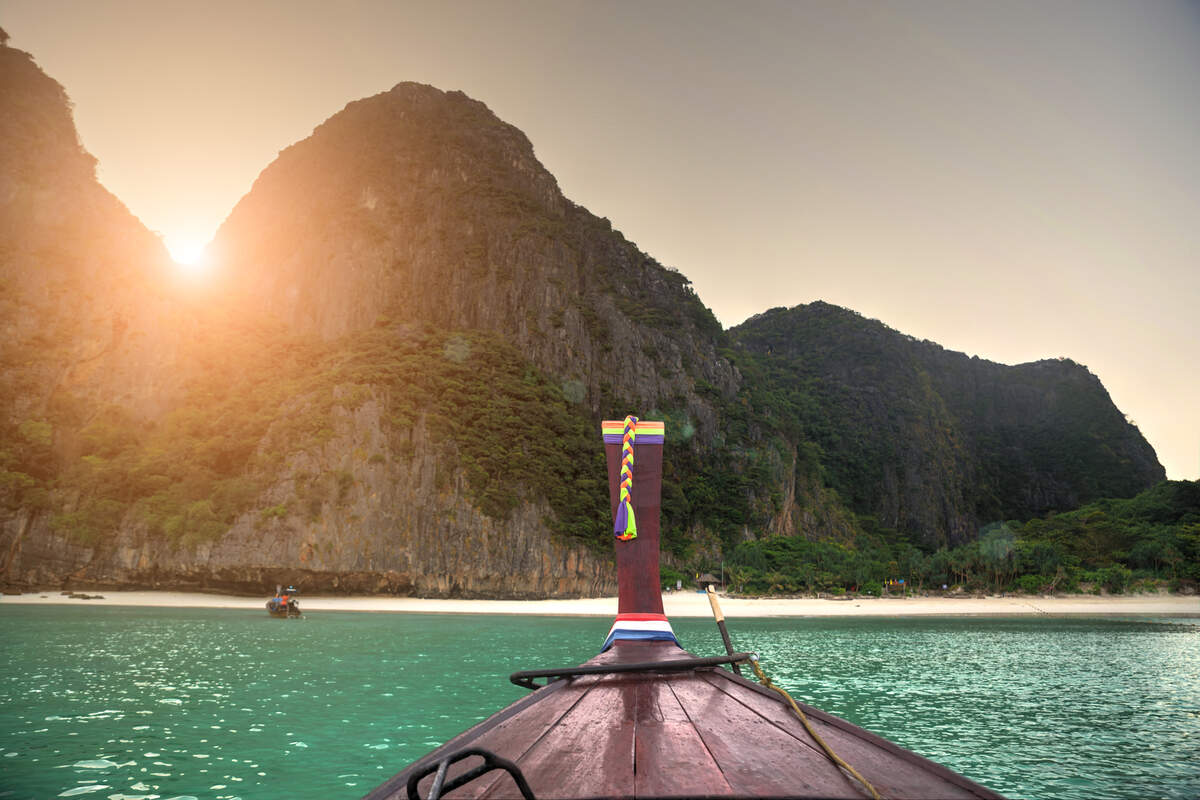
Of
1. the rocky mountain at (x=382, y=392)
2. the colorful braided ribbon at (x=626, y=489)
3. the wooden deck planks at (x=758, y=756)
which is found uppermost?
the rocky mountain at (x=382, y=392)

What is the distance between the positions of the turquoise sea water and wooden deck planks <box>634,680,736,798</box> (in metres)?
5.42

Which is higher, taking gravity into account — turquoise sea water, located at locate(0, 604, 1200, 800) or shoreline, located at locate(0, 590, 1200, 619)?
turquoise sea water, located at locate(0, 604, 1200, 800)

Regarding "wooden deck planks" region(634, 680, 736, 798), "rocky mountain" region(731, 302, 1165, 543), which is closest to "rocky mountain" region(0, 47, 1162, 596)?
"rocky mountain" region(731, 302, 1165, 543)

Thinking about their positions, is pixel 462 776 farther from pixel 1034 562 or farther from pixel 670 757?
pixel 1034 562

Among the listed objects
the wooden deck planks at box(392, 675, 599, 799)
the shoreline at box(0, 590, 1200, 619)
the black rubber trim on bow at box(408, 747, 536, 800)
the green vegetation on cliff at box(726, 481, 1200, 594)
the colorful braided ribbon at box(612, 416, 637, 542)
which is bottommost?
the shoreline at box(0, 590, 1200, 619)

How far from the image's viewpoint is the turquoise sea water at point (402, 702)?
22.6 feet

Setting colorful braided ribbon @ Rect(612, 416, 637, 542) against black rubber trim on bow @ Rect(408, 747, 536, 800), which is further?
colorful braided ribbon @ Rect(612, 416, 637, 542)

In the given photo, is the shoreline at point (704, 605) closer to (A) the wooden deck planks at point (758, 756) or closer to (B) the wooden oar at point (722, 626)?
(B) the wooden oar at point (722, 626)

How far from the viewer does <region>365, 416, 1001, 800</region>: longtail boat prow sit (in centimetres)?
145

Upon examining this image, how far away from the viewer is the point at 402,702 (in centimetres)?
1072

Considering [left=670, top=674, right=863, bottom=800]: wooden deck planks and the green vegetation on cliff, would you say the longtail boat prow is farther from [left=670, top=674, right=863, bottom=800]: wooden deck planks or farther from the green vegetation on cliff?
the green vegetation on cliff

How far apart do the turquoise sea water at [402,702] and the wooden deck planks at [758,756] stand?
552cm

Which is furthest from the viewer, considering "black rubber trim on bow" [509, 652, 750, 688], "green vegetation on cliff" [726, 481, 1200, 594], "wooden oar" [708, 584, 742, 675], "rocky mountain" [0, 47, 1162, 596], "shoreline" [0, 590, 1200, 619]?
"green vegetation on cliff" [726, 481, 1200, 594]

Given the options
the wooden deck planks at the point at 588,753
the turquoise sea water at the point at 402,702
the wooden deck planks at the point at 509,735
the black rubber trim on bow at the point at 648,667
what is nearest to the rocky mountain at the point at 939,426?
the turquoise sea water at the point at 402,702
